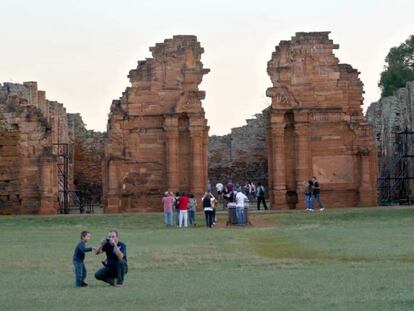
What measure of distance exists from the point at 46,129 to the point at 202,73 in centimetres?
683

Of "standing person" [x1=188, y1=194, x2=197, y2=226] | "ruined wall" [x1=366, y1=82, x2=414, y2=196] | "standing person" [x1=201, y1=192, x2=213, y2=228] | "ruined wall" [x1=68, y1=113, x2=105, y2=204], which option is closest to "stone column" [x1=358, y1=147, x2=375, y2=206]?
"ruined wall" [x1=366, y1=82, x2=414, y2=196]

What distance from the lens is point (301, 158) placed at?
155ft

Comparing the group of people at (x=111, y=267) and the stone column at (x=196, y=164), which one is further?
the stone column at (x=196, y=164)

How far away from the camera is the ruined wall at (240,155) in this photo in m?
63.0

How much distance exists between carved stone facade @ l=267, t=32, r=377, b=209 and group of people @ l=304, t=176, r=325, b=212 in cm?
111

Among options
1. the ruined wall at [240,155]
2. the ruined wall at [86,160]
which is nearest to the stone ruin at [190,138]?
the ruined wall at [86,160]

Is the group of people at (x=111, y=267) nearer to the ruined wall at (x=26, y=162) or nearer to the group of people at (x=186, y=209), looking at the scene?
the group of people at (x=186, y=209)

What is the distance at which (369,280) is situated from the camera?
20.3 meters

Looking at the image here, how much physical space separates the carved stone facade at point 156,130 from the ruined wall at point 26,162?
7.81 ft

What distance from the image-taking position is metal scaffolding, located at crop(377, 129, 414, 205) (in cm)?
5412

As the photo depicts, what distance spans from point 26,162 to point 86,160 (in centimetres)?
1723

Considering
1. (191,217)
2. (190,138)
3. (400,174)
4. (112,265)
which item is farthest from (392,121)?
(112,265)

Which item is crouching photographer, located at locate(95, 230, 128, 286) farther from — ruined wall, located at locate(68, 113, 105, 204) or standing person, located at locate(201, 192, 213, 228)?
ruined wall, located at locate(68, 113, 105, 204)

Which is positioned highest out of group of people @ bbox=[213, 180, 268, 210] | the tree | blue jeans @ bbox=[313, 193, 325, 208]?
the tree
